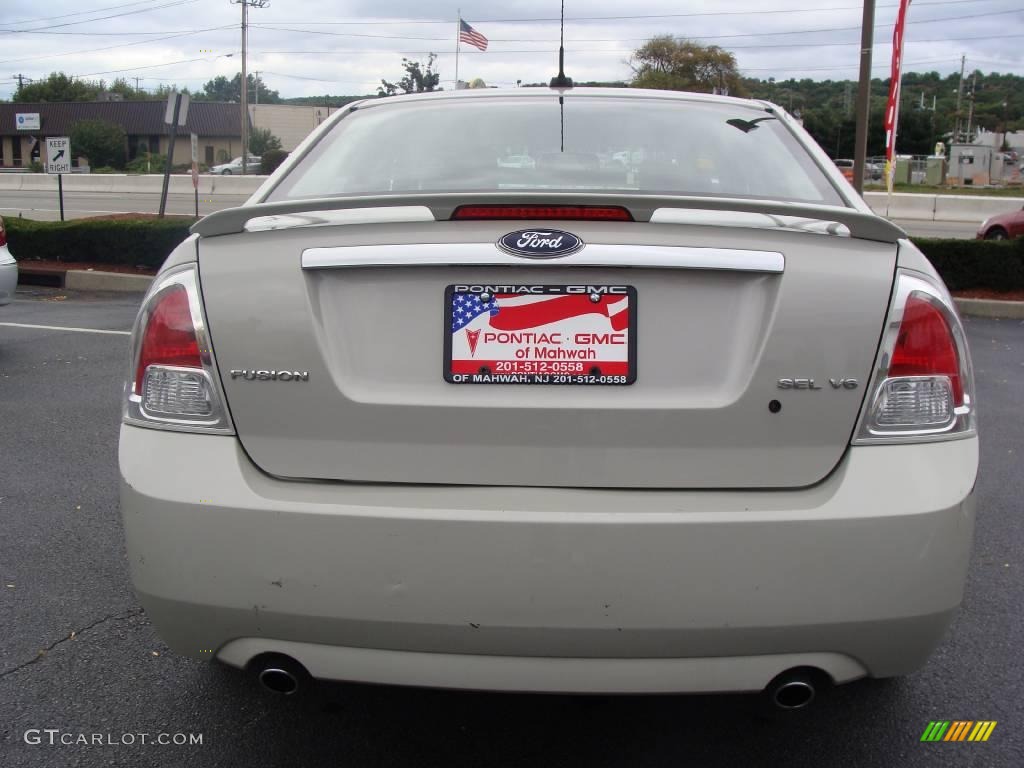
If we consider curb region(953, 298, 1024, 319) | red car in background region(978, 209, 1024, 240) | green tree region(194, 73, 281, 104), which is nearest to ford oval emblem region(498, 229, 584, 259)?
curb region(953, 298, 1024, 319)

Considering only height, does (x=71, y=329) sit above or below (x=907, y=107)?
below

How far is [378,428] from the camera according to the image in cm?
208

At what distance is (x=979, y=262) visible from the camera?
456 inches

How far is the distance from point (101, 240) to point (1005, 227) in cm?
1428

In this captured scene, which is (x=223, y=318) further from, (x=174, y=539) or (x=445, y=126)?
(x=445, y=126)

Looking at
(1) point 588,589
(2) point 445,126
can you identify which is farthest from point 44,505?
(1) point 588,589

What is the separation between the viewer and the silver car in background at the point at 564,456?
2.02m

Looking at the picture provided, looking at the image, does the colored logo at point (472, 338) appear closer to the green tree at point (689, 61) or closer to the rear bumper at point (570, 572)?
the rear bumper at point (570, 572)

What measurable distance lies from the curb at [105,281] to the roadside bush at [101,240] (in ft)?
1.98

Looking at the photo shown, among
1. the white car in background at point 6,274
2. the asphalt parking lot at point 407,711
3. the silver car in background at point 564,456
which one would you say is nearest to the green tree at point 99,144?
the white car in background at point 6,274

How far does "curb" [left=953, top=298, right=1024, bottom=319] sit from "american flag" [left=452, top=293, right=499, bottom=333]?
9.99m

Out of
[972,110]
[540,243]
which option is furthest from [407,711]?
[972,110]

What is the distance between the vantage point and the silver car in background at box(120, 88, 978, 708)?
2023 mm

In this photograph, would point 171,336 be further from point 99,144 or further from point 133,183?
point 99,144
